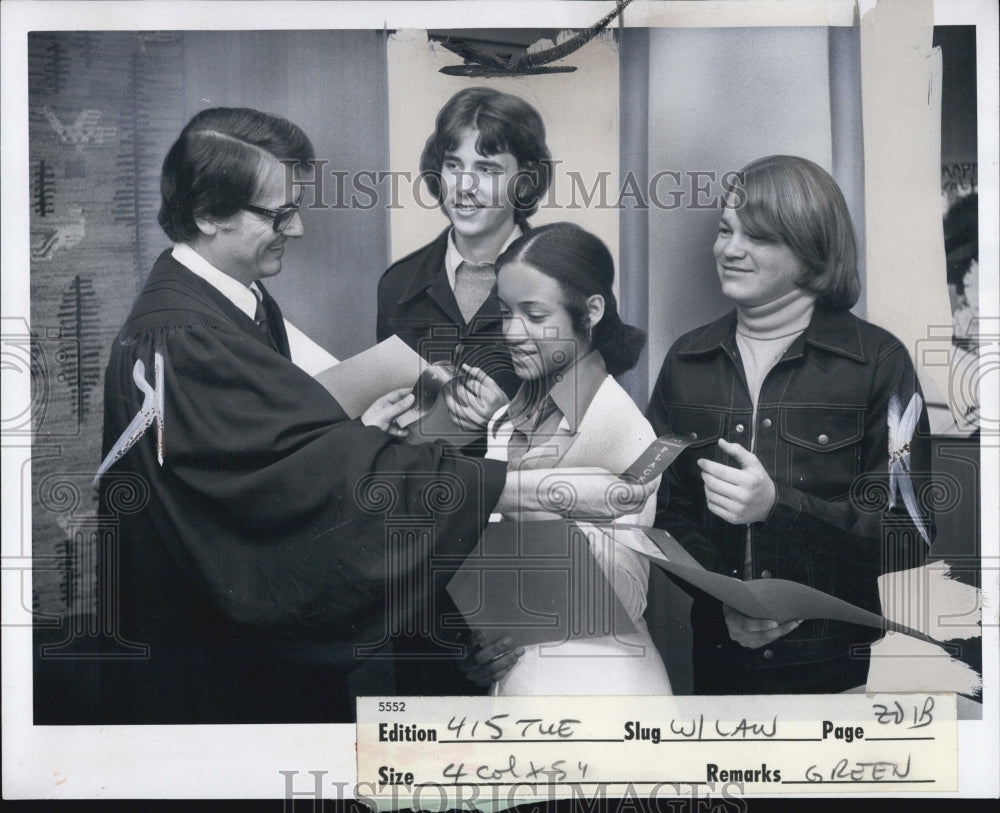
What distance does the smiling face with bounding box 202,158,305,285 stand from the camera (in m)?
2.65

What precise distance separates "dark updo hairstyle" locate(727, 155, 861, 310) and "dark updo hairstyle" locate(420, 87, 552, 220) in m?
0.48

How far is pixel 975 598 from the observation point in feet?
8.81

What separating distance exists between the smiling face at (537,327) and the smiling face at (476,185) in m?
0.13

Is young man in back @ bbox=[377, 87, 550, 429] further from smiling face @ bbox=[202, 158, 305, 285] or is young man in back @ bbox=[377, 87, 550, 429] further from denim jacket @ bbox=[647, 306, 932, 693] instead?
denim jacket @ bbox=[647, 306, 932, 693]


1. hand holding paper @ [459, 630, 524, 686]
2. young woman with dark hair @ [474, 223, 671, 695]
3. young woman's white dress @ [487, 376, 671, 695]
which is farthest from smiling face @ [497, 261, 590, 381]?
hand holding paper @ [459, 630, 524, 686]

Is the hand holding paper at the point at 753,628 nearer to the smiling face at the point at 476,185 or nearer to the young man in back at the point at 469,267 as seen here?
the young man in back at the point at 469,267

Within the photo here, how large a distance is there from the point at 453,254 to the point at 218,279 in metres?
0.56

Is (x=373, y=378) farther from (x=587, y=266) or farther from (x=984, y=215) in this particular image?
(x=984, y=215)

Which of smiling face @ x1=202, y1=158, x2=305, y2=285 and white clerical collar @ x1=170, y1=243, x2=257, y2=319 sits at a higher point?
smiling face @ x1=202, y1=158, x2=305, y2=285

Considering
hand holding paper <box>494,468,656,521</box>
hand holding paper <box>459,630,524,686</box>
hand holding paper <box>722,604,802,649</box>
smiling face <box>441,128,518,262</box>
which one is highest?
smiling face <box>441,128,518,262</box>

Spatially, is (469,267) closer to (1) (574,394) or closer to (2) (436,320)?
(2) (436,320)

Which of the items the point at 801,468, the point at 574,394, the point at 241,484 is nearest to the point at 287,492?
the point at 241,484

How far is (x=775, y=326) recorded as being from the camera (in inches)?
104

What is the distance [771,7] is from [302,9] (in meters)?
1.13
